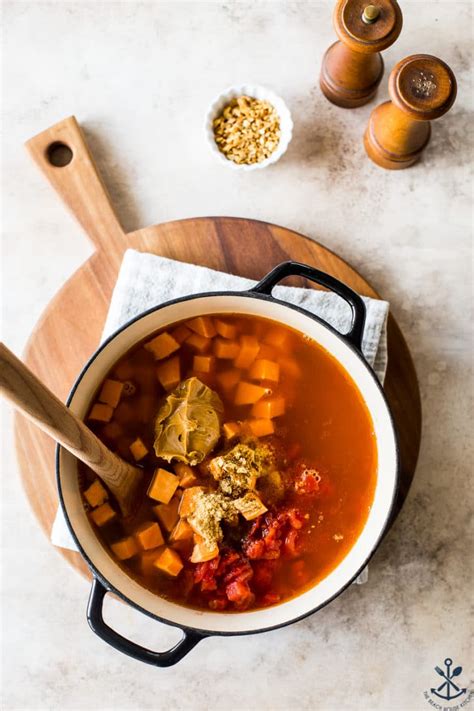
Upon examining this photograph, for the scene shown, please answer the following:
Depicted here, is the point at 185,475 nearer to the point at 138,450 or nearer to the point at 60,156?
the point at 138,450

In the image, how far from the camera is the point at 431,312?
71.6 inches

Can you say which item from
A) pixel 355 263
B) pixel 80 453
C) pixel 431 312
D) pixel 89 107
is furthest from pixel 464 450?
pixel 89 107

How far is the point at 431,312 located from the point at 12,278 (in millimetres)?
1090

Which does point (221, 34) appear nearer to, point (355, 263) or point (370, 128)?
point (370, 128)

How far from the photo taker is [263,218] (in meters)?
1.83

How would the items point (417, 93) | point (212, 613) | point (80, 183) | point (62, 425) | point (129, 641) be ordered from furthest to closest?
point (80, 183), point (417, 93), point (212, 613), point (129, 641), point (62, 425)

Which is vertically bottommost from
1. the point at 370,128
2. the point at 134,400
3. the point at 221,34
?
the point at 134,400

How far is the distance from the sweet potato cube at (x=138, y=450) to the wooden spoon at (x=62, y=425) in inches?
1.6

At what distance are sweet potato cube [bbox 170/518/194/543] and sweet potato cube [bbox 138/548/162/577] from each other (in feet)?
0.14

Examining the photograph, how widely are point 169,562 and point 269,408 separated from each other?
39 centimetres

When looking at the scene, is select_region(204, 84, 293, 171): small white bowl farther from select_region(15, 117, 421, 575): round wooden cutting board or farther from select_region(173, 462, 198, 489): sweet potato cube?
select_region(173, 462, 198, 489): sweet potato cube

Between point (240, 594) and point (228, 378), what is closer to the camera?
point (240, 594)

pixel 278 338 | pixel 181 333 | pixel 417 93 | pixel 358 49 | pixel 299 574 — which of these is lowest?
pixel 299 574

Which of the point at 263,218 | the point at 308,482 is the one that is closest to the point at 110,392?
the point at 308,482
